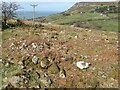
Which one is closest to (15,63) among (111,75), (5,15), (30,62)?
(30,62)

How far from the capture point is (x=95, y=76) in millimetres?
13133

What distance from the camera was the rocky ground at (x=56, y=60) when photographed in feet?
41.5

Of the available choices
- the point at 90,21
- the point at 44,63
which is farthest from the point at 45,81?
the point at 90,21

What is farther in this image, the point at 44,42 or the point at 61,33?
the point at 61,33

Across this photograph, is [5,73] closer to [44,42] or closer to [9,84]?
[9,84]

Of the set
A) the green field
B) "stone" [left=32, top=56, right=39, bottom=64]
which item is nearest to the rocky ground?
"stone" [left=32, top=56, right=39, bottom=64]

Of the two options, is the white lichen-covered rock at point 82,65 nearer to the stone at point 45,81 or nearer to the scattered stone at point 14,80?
the stone at point 45,81

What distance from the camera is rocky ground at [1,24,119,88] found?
1265 cm

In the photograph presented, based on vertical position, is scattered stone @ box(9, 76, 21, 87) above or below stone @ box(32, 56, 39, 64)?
below

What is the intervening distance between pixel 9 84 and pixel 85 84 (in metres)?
3.09

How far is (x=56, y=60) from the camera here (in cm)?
1393

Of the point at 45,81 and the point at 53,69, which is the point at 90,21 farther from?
the point at 45,81

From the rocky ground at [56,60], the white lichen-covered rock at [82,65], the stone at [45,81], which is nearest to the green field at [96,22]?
the rocky ground at [56,60]

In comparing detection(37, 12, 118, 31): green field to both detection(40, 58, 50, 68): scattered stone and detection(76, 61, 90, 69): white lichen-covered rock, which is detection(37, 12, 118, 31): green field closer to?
detection(76, 61, 90, 69): white lichen-covered rock
